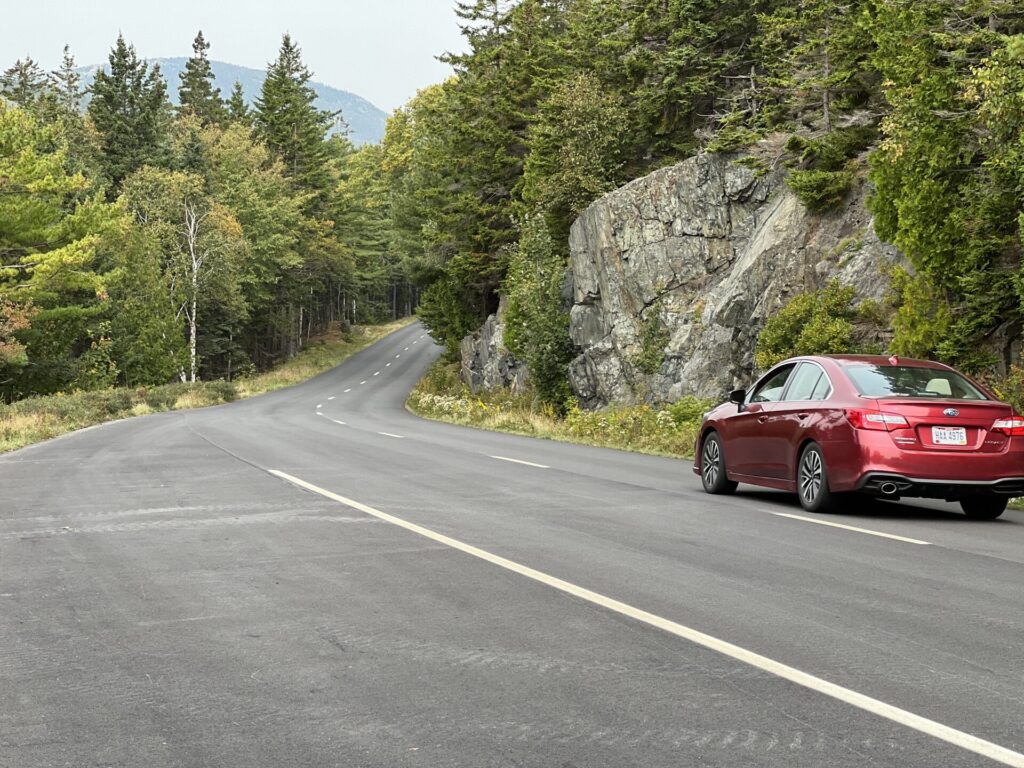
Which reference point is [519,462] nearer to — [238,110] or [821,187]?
[821,187]

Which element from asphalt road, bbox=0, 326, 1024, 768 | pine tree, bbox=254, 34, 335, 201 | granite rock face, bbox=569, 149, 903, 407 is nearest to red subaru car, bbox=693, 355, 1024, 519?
asphalt road, bbox=0, 326, 1024, 768

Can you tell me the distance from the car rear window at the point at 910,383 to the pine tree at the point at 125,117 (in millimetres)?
63748

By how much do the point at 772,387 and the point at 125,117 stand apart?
64.3 m

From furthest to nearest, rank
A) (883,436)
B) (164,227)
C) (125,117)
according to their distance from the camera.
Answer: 1. (125,117)
2. (164,227)
3. (883,436)

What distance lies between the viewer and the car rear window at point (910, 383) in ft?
36.0

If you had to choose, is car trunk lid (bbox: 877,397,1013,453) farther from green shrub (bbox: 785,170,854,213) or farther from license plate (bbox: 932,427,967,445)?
green shrub (bbox: 785,170,854,213)

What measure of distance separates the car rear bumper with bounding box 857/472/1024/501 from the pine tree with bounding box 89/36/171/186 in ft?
212

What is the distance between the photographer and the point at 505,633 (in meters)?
5.82

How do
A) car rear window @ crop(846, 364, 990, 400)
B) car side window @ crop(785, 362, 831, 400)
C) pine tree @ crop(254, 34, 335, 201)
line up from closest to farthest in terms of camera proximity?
1. car rear window @ crop(846, 364, 990, 400)
2. car side window @ crop(785, 362, 831, 400)
3. pine tree @ crop(254, 34, 335, 201)

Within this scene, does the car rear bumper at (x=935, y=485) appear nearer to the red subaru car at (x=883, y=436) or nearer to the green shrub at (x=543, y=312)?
the red subaru car at (x=883, y=436)

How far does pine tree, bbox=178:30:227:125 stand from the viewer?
91.6 metres

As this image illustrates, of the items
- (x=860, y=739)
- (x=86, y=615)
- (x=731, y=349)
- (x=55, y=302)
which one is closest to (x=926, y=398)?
(x=860, y=739)

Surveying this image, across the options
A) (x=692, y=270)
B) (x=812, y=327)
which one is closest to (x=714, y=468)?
(x=812, y=327)

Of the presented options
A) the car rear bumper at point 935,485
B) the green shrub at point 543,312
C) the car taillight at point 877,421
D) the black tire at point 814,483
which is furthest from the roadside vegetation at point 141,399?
A: the car rear bumper at point 935,485
